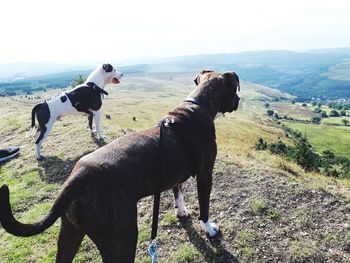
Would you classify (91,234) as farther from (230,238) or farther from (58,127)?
(58,127)

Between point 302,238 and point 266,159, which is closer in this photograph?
point 302,238

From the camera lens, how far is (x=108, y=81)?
1652 cm

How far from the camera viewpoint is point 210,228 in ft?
28.1

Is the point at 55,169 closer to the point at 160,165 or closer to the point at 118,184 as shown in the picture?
the point at 160,165

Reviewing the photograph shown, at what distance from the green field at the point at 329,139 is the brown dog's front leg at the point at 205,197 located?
14425cm

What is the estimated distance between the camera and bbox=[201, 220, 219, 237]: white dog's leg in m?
8.56

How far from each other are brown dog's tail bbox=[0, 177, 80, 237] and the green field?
148334mm

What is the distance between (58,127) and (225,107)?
1474 centimetres

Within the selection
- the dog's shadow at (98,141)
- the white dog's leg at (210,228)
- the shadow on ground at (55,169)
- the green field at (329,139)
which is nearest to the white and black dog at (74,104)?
the dog's shadow at (98,141)

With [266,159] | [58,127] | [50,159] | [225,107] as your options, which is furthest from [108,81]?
[225,107]

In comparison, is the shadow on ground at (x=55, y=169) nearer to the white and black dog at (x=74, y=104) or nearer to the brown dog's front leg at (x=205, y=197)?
the white and black dog at (x=74, y=104)

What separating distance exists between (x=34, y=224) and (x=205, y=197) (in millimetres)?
4017

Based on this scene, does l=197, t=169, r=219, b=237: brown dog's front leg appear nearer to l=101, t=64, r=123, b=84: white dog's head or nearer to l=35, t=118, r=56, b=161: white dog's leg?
l=35, t=118, r=56, b=161: white dog's leg

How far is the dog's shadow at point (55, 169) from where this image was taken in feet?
43.3
